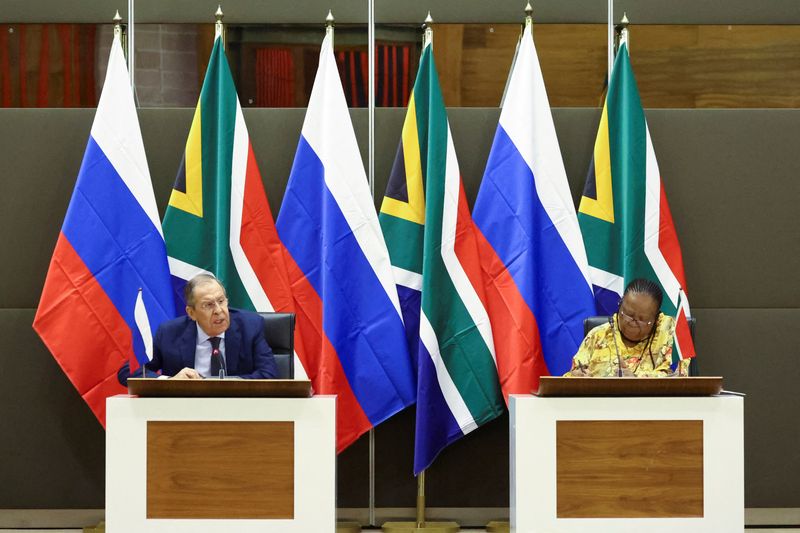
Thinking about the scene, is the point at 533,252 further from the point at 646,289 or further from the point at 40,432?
the point at 40,432

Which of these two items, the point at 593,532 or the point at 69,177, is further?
the point at 69,177

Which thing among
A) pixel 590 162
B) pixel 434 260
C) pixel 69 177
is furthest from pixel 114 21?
pixel 590 162

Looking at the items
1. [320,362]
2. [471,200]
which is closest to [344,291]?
[320,362]

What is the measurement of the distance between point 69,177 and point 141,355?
5.84 feet

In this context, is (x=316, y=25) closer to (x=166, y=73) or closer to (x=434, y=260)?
(x=166, y=73)

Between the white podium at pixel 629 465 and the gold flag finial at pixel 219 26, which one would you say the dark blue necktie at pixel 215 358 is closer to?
the white podium at pixel 629 465

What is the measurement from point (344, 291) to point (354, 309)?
100mm

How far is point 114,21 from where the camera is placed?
4977mm

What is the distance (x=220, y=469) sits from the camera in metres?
3.03

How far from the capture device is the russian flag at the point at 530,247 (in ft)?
15.1

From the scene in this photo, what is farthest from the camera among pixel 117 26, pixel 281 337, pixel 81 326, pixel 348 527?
pixel 117 26

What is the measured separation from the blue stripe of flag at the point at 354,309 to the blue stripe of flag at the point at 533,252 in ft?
2.09

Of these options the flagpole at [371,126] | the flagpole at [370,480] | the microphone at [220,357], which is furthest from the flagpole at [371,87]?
the microphone at [220,357]

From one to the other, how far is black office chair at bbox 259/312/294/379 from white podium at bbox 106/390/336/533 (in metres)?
0.87
